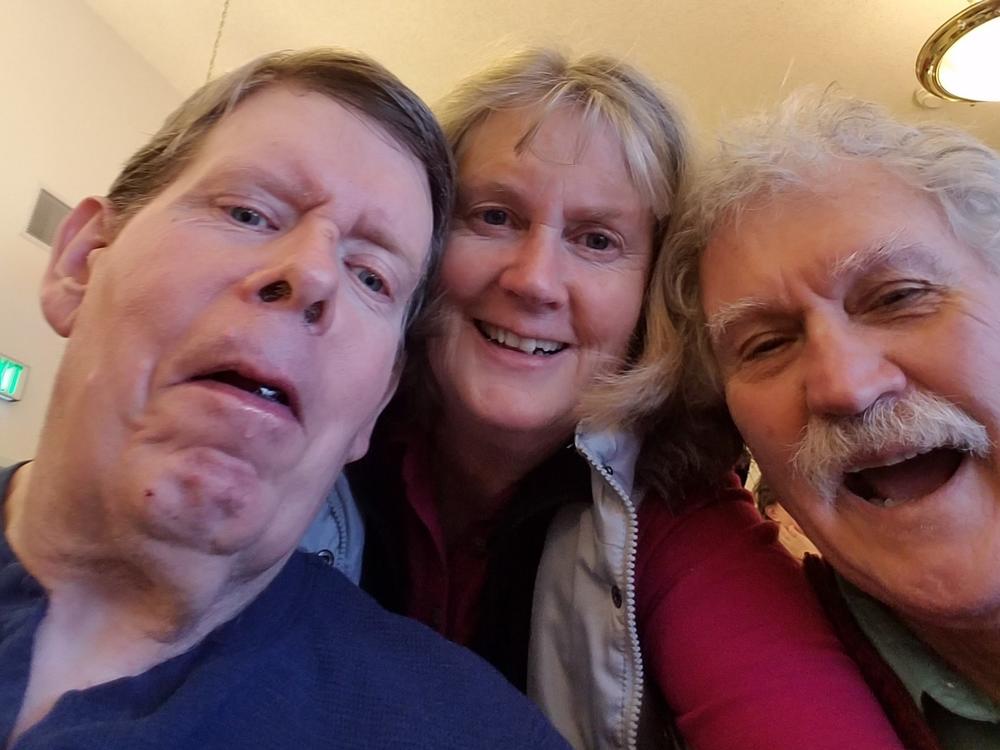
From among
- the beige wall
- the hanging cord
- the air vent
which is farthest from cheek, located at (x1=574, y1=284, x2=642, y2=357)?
the hanging cord

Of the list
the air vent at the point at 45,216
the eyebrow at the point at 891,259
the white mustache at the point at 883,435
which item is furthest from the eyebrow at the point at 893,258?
the air vent at the point at 45,216

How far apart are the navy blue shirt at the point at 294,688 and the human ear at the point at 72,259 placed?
0.18 metres

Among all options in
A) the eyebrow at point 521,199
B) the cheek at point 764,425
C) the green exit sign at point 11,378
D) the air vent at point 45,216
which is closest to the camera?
the cheek at point 764,425

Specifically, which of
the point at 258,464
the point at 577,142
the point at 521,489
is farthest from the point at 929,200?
the point at 258,464

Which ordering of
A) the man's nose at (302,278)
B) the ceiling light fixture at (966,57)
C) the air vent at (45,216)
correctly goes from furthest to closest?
the air vent at (45,216), the ceiling light fixture at (966,57), the man's nose at (302,278)

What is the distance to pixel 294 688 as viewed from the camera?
71 cm

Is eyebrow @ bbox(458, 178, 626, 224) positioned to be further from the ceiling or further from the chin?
the ceiling

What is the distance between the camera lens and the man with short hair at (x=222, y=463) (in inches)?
25.5

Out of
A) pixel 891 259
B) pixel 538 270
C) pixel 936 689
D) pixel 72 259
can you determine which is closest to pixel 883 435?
pixel 891 259

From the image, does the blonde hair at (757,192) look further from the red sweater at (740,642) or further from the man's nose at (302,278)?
the man's nose at (302,278)

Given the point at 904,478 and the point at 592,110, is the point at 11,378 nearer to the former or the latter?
the point at 592,110

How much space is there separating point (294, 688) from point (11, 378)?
6.07ft

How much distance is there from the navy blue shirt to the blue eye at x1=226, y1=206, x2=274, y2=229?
359 millimetres

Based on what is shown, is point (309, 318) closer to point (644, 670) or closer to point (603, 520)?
point (603, 520)
